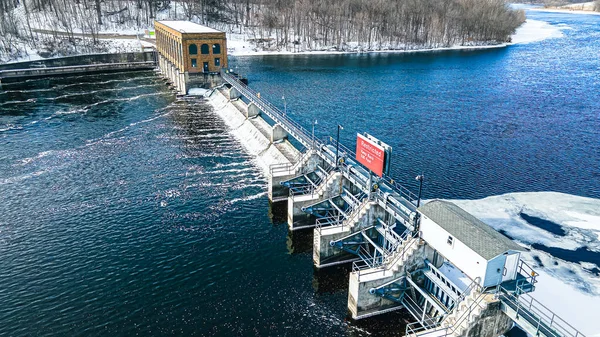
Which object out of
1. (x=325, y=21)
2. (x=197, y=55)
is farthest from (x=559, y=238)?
(x=325, y=21)

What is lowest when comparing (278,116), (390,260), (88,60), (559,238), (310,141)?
(559,238)

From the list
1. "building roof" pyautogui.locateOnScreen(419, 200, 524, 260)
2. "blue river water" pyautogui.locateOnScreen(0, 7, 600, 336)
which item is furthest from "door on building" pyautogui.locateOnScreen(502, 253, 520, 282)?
"blue river water" pyautogui.locateOnScreen(0, 7, 600, 336)

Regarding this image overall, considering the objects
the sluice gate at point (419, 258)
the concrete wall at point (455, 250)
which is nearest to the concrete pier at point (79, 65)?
the sluice gate at point (419, 258)

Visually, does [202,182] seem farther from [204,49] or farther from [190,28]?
[190,28]

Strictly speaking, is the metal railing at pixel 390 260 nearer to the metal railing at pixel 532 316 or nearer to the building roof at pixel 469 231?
the building roof at pixel 469 231

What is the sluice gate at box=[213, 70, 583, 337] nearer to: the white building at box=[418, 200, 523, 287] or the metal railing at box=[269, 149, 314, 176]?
the white building at box=[418, 200, 523, 287]

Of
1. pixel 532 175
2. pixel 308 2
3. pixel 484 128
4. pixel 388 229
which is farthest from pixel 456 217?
pixel 308 2
